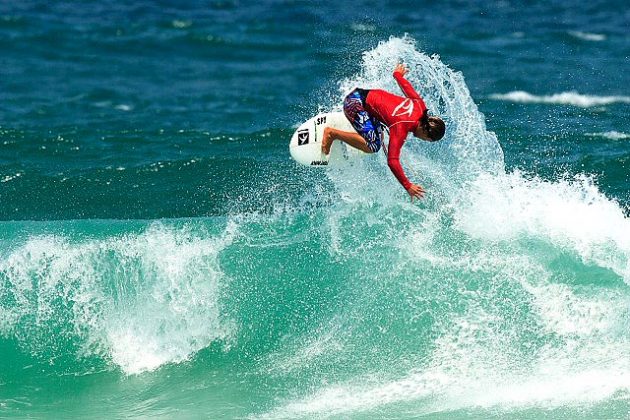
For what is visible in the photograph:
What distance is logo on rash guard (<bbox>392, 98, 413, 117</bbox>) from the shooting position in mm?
8625

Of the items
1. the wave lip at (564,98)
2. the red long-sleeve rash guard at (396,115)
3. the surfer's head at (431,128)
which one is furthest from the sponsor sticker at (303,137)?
the wave lip at (564,98)

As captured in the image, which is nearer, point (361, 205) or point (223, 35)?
point (361, 205)

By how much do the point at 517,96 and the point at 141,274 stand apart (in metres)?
9.93

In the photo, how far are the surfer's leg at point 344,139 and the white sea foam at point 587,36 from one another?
13.4m

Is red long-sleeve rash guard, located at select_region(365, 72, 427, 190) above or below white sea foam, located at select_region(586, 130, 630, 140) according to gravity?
above

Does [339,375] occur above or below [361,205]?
below

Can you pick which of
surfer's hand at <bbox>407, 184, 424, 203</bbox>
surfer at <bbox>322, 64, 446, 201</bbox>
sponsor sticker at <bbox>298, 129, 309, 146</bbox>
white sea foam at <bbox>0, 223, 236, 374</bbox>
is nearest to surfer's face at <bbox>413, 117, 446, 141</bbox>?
surfer at <bbox>322, 64, 446, 201</bbox>

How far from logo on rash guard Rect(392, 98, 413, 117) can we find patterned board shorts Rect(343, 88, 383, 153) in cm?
36

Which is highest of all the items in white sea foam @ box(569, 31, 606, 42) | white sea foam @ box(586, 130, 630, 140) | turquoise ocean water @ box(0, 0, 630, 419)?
white sea foam @ box(569, 31, 606, 42)

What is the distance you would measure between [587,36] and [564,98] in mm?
4666

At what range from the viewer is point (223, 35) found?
72.8 ft

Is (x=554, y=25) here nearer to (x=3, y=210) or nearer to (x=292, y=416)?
(x=3, y=210)

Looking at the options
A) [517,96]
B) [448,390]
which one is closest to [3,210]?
[448,390]

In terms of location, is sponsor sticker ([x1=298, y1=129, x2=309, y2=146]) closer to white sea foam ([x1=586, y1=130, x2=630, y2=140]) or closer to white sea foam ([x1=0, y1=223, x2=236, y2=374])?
white sea foam ([x1=0, y1=223, x2=236, y2=374])
